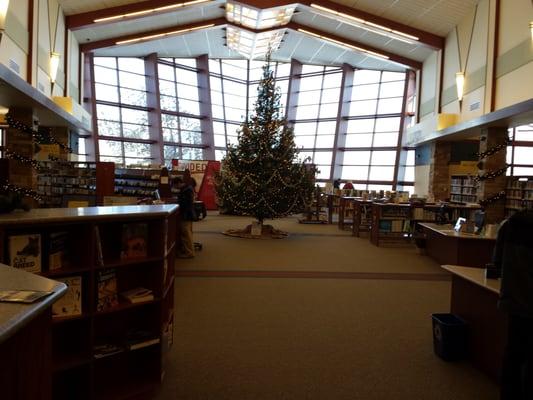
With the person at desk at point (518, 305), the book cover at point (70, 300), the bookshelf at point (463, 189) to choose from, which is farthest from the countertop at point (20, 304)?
the bookshelf at point (463, 189)

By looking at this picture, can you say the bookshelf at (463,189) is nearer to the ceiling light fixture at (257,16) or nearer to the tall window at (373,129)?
the tall window at (373,129)

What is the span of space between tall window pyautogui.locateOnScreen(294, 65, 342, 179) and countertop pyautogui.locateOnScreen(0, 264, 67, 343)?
18.9 meters

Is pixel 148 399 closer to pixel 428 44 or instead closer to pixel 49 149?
pixel 49 149

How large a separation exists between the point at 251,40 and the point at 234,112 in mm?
4320

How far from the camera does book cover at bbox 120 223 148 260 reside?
2871 millimetres

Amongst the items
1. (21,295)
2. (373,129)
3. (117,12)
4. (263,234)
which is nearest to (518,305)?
(21,295)

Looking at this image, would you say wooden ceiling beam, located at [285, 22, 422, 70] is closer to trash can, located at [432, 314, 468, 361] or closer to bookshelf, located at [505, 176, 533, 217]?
bookshelf, located at [505, 176, 533, 217]

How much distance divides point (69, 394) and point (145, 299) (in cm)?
69

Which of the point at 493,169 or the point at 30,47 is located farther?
the point at 493,169

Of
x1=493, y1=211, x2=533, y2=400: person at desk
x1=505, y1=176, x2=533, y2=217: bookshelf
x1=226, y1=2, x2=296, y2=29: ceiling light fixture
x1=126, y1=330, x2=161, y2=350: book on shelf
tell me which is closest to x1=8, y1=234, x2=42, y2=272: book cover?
x1=126, y1=330, x2=161, y2=350: book on shelf

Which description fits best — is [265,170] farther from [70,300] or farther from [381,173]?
[381,173]

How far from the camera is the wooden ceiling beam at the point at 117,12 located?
12883 millimetres

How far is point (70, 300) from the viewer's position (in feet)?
8.32

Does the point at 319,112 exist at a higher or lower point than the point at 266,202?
higher
